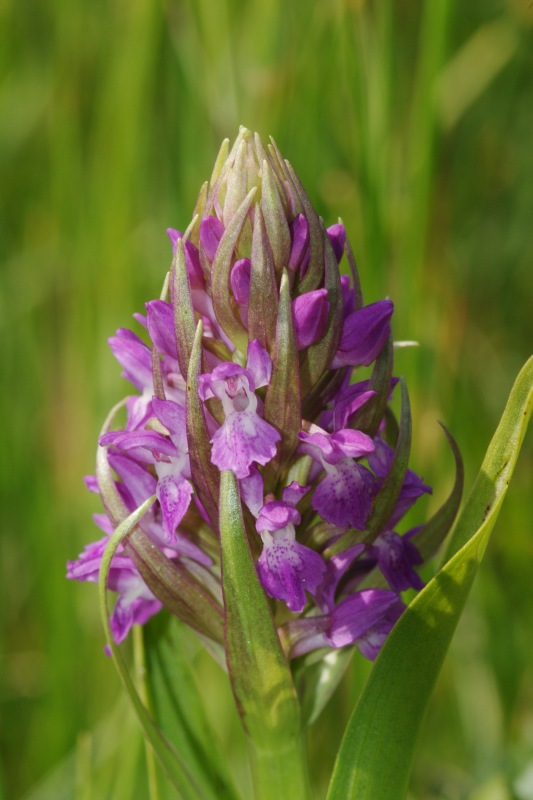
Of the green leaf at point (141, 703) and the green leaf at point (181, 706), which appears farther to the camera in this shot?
the green leaf at point (181, 706)

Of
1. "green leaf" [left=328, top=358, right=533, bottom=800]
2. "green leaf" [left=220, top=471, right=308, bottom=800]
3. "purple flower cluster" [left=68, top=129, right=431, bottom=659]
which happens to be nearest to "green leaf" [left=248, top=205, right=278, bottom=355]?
"purple flower cluster" [left=68, top=129, right=431, bottom=659]

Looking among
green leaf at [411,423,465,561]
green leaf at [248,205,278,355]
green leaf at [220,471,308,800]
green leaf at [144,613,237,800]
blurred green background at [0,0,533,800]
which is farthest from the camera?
blurred green background at [0,0,533,800]

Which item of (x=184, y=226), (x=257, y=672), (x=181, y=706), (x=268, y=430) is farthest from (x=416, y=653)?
(x=184, y=226)

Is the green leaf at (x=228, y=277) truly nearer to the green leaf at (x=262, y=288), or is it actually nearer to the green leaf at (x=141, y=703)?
the green leaf at (x=262, y=288)

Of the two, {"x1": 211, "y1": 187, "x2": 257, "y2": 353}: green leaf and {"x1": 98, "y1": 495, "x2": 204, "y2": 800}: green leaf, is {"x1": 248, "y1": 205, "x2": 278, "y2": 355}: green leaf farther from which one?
{"x1": 98, "y1": 495, "x2": 204, "y2": 800}: green leaf

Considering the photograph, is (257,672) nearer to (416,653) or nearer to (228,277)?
(416,653)

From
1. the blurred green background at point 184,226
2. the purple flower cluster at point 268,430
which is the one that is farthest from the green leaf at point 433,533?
the blurred green background at point 184,226
